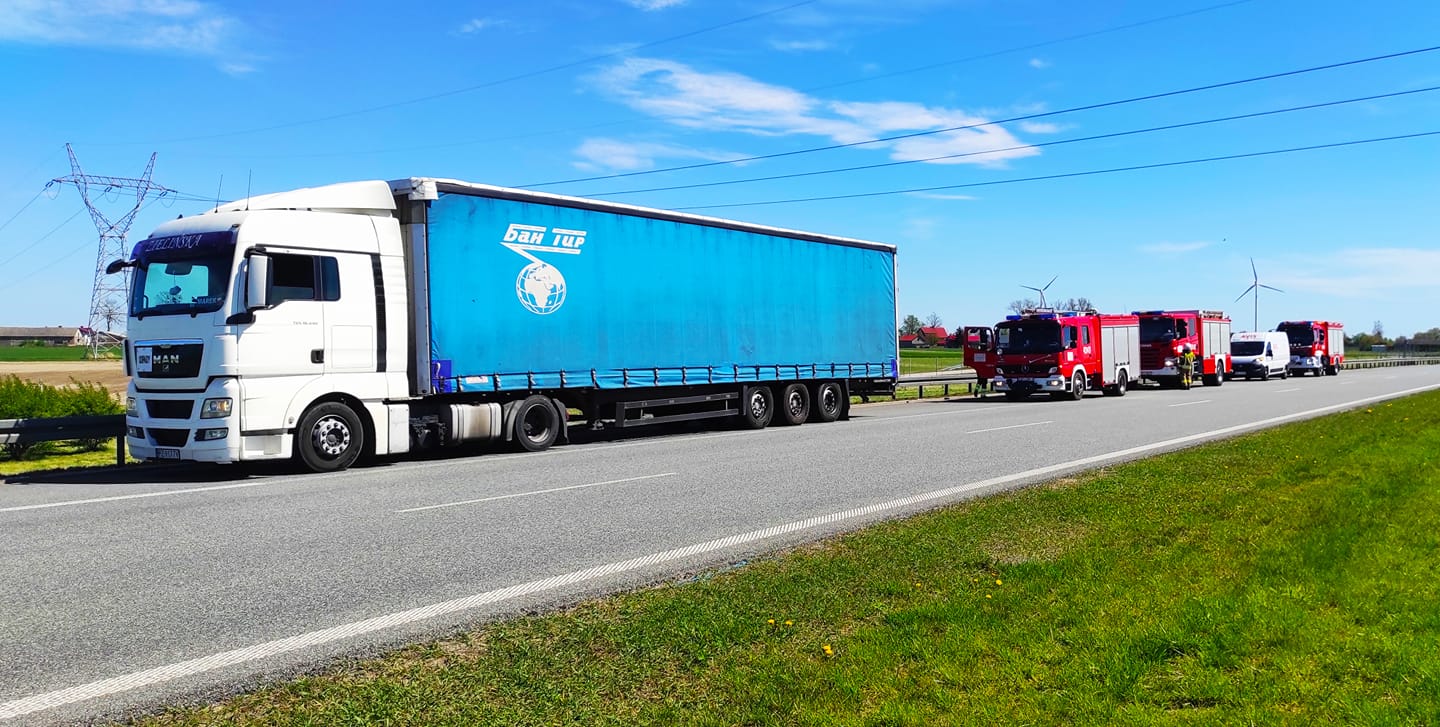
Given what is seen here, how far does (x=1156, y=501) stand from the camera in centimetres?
907

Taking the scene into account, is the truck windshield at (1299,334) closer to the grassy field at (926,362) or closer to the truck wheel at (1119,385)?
the grassy field at (926,362)

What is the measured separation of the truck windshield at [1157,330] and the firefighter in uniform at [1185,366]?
0.78 meters

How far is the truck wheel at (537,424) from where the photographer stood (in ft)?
48.8

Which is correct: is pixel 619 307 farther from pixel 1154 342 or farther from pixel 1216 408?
pixel 1154 342

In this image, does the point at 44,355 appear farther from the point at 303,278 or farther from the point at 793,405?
the point at 303,278

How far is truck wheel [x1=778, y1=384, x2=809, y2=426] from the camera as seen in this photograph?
20.0 meters

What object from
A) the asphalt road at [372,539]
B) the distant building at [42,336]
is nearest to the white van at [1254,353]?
the asphalt road at [372,539]

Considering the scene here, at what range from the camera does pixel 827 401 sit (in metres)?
21.1

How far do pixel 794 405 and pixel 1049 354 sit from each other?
39.8 feet

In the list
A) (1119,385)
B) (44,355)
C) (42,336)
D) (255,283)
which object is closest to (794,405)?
(255,283)

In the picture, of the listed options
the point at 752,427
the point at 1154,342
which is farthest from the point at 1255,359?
the point at 752,427

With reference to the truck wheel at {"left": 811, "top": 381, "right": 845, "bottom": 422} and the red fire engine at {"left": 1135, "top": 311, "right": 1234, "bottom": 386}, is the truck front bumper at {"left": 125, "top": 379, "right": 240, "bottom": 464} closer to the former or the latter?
the truck wheel at {"left": 811, "top": 381, "right": 845, "bottom": 422}

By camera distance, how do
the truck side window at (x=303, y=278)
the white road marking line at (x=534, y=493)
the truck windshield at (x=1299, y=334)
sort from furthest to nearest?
the truck windshield at (x=1299, y=334)
the truck side window at (x=303, y=278)
the white road marking line at (x=534, y=493)

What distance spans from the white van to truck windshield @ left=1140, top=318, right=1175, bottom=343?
38.7ft
